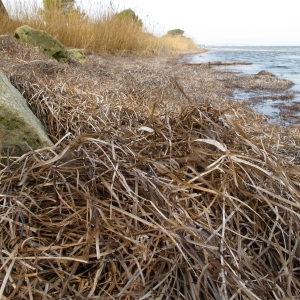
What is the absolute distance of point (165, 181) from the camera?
0.94 metres

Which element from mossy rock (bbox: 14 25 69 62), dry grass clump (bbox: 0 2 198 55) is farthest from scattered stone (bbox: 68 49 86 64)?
dry grass clump (bbox: 0 2 198 55)

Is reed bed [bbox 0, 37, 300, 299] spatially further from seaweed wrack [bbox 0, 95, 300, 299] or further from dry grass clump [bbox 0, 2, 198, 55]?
dry grass clump [bbox 0, 2, 198, 55]

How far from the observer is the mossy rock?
447 centimetres

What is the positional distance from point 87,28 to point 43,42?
10.5 feet

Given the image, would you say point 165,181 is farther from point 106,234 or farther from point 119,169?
point 106,234

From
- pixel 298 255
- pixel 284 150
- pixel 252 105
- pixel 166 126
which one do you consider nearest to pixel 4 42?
pixel 252 105

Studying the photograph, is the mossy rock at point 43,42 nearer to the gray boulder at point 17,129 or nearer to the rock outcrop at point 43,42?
the rock outcrop at point 43,42

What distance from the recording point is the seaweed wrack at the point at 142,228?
0.70 m

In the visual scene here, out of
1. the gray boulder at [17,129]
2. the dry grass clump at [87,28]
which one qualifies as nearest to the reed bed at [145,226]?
the gray boulder at [17,129]

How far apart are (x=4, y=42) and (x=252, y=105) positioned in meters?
3.16

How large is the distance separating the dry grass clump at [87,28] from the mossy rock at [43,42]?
4.86 ft

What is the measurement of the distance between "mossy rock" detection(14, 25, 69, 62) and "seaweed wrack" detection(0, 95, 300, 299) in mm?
3892

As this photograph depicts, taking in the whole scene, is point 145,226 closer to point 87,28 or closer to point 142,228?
point 142,228

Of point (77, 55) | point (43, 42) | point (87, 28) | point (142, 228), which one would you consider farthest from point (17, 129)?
point (87, 28)
